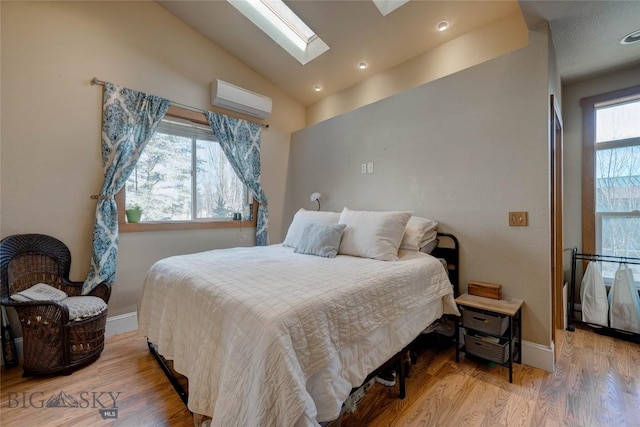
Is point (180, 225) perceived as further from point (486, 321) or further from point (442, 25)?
point (442, 25)

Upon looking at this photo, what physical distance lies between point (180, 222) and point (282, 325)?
2.55 m

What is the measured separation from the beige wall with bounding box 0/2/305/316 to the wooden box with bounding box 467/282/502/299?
2.94 metres

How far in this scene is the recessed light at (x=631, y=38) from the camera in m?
2.03

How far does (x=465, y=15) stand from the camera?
243 cm

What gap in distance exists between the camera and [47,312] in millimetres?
1877

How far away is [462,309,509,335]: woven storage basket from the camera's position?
6.13 ft

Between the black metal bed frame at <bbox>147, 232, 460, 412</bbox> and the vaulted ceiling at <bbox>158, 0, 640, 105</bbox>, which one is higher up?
the vaulted ceiling at <bbox>158, 0, 640, 105</bbox>

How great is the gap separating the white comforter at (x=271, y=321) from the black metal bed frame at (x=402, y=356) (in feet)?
0.35

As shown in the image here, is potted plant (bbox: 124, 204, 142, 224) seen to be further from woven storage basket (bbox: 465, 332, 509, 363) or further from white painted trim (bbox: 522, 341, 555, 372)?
white painted trim (bbox: 522, 341, 555, 372)

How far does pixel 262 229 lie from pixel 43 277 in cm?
215

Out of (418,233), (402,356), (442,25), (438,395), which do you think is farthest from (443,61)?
(438,395)

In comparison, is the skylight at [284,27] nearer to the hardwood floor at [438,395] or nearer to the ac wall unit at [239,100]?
the ac wall unit at [239,100]

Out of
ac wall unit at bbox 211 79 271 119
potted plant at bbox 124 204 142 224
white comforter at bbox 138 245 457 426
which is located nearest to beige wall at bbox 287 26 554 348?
white comforter at bbox 138 245 457 426

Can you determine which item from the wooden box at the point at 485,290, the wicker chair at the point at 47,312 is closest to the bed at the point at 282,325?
the wooden box at the point at 485,290
